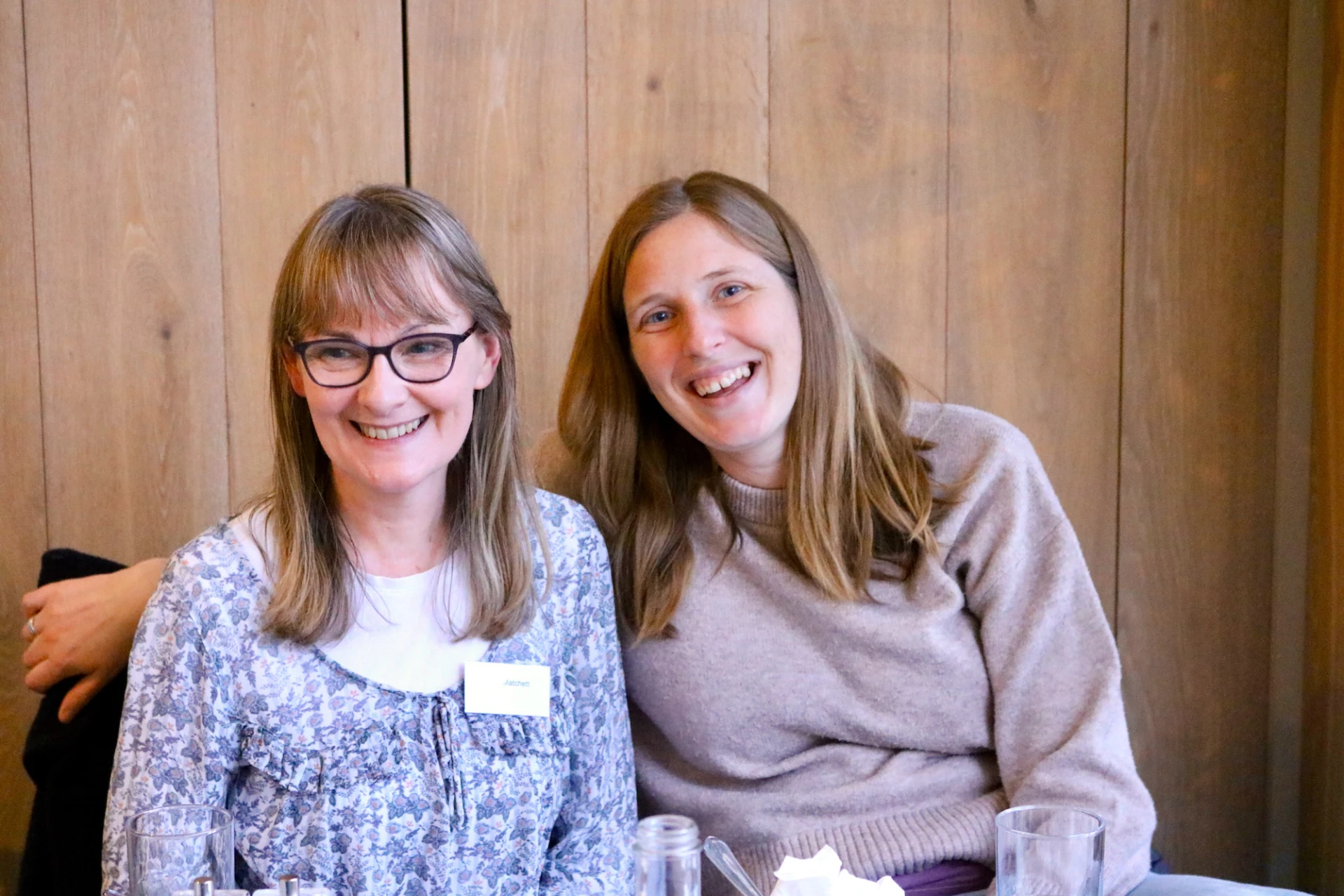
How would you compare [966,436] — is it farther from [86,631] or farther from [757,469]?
[86,631]

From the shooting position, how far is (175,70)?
6.84 feet

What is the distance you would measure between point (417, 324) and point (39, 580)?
711mm

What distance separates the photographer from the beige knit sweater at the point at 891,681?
1857mm

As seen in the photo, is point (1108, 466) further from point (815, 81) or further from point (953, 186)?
point (815, 81)

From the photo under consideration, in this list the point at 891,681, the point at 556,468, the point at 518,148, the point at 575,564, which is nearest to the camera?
the point at 575,564

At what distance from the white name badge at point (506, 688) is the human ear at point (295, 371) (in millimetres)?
402

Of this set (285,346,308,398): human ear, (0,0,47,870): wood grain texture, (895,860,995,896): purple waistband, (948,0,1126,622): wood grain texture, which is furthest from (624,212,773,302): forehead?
(0,0,47,870): wood grain texture

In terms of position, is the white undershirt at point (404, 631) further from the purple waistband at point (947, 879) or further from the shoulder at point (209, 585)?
the purple waistband at point (947, 879)

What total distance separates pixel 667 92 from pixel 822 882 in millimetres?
1529

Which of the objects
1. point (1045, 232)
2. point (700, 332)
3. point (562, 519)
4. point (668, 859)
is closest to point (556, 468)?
point (562, 519)

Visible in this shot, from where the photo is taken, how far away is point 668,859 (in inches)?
37.8

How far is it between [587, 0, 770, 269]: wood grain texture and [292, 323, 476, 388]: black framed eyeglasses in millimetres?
727

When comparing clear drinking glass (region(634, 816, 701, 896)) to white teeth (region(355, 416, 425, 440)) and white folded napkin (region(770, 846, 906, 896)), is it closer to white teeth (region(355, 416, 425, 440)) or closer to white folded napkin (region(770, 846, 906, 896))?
white folded napkin (region(770, 846, 906, 896))

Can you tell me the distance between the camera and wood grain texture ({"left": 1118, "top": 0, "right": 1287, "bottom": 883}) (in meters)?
2.40
